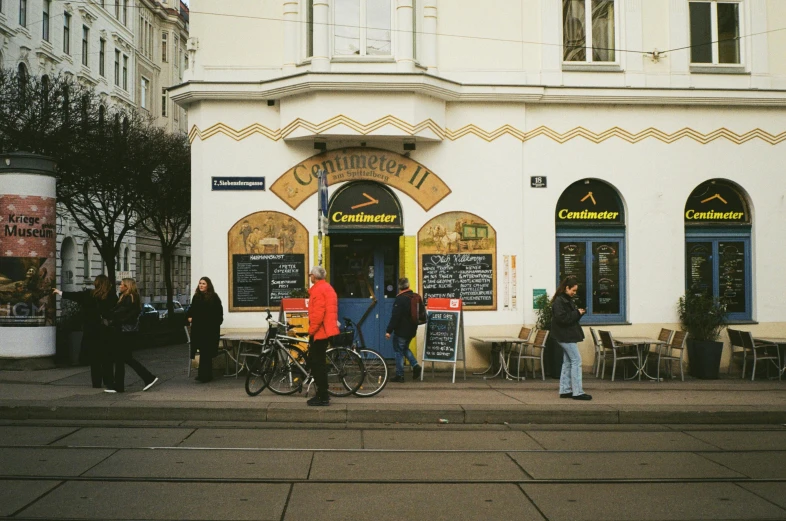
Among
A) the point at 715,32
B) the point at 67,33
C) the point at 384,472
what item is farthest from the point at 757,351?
the point at 67,33

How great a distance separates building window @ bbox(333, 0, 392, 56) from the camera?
1549cm

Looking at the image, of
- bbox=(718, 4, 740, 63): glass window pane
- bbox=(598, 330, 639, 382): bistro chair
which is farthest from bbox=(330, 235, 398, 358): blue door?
bbox=(718, 4, 740, 63): glass window pane

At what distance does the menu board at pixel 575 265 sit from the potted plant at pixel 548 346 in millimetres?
942

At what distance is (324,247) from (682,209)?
701 centimetres

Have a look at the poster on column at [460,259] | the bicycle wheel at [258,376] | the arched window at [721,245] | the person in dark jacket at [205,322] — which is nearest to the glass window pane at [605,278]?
the arched window at [721,245]

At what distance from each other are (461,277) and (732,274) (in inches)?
219

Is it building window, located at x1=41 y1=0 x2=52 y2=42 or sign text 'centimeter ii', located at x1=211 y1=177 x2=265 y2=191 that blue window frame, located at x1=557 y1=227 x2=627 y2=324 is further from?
building window, located at x1=41 y1=0 x2=52 y2=42

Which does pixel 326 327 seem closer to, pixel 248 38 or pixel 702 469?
pixel 702 469

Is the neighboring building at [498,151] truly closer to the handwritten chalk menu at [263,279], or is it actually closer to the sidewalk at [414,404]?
the handwritten chalk menu at [263,279]

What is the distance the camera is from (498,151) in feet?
52.4

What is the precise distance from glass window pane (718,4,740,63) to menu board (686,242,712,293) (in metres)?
3.76

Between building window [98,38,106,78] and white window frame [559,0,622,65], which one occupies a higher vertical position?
building window [98,38,106,78]

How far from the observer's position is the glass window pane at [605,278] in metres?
16.4

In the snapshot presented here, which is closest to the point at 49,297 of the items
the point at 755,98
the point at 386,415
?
the point at 386,415
